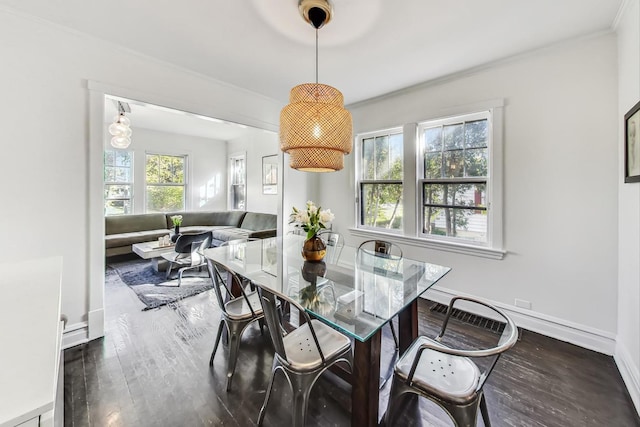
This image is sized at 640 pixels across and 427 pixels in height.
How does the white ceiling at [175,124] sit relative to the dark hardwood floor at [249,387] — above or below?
above

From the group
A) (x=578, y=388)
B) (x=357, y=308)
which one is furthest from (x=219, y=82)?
(x=578, y=388)

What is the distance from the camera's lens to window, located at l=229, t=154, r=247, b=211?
21.8ft

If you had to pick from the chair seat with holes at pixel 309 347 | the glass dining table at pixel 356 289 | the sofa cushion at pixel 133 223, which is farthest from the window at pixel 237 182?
the chair seat with holes at pixel 309 347

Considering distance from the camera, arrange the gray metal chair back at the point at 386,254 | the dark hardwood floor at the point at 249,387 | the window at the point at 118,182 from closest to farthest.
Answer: the dark hardwood floor at the point at 249,387 < the gray metal chair back at the point at 386,254 < the window at the point at 118,182

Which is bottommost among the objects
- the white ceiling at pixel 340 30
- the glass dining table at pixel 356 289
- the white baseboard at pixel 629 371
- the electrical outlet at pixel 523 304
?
the white baseboard at pixel 629 371

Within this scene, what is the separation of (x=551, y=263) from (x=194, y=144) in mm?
7067

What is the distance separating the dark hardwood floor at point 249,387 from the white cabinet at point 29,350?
1.33 ft

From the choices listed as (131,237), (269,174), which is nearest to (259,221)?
(269,174)

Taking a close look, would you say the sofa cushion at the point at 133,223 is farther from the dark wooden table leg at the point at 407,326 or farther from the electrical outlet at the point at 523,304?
the electrical outlet at the point at 523,304

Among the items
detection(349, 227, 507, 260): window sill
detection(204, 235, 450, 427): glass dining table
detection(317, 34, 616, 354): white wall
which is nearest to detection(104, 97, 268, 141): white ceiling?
detection(349, 227, 507, 260): window sill

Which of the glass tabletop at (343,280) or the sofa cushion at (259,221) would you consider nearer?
the glass tabletop at (343,280)

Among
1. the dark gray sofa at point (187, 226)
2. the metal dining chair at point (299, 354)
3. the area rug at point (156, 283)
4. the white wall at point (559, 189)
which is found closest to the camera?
the metal dining chair at point (299, 354)

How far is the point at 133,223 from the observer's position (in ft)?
17.4

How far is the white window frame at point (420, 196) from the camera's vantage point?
258cm
